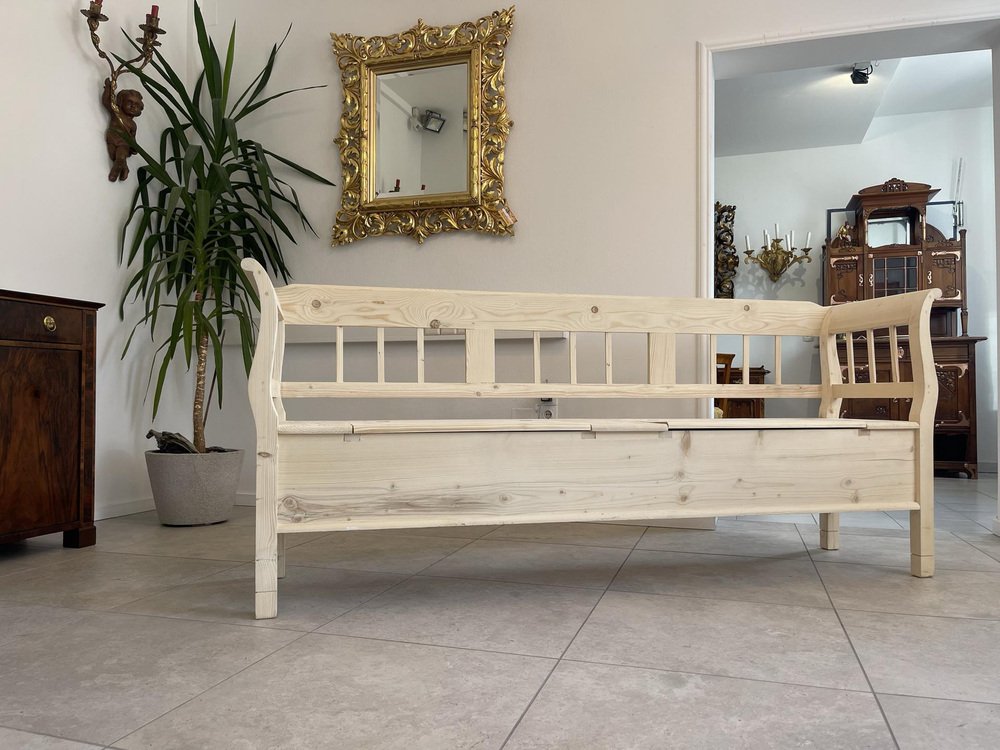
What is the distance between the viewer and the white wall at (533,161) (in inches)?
96.9

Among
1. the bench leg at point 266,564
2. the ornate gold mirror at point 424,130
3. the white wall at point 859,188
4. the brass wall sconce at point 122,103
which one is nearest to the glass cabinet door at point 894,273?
the white wall at point 859,188

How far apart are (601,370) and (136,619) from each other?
1.70 meters

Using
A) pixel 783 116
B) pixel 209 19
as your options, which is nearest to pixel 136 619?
pixel 209 19

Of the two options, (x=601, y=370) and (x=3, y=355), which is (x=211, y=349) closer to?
(x=3, y=355)

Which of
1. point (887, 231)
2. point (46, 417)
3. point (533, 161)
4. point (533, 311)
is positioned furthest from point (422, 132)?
point (887, 231)

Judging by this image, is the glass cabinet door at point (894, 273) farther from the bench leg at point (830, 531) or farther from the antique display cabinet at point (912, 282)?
the bench leg at point (830, 531)

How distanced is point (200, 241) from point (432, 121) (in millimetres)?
986

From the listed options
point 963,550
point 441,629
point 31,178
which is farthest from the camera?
point 31,178

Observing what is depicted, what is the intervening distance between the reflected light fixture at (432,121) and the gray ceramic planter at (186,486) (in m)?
1.48

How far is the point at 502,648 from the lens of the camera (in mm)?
1316

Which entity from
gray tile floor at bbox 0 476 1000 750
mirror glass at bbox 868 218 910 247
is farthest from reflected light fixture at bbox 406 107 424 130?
mirror glass at bbox 868 218 910 247

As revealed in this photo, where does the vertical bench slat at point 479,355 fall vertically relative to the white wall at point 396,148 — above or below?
below

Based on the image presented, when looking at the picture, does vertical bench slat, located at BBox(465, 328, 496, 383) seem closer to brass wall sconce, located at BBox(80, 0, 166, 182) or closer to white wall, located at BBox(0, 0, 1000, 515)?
white wall, located at BBox(0, 0, 1000, 515)

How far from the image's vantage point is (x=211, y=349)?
310 cm
